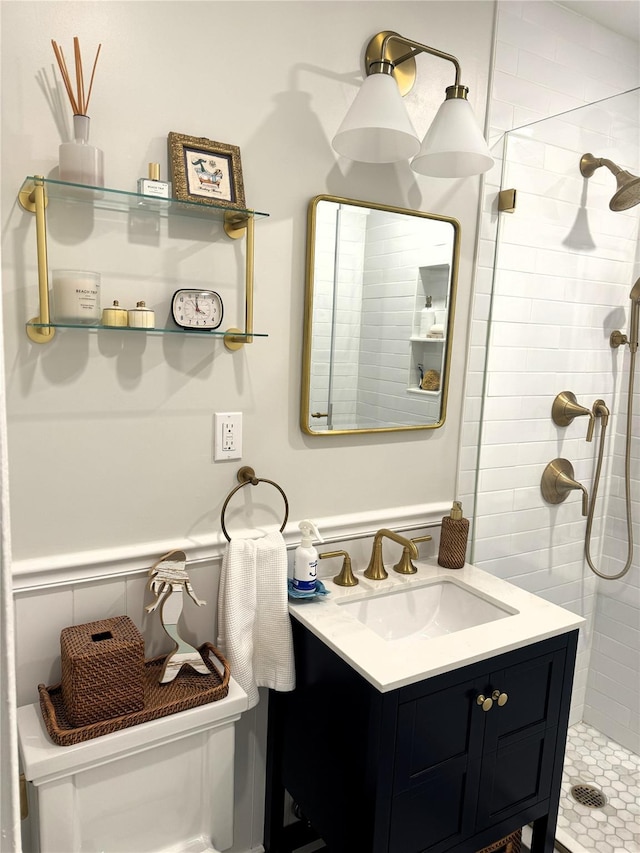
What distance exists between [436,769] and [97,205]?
1477mm

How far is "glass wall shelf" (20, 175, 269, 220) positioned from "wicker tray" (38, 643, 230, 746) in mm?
1085

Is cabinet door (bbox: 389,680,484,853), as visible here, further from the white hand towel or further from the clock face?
the clock face

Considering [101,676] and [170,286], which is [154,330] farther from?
[101,676]

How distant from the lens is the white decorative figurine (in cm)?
147

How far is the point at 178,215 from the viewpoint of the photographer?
1.44 m

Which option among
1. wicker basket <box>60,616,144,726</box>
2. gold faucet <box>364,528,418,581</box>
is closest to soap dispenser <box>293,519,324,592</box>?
gold faucet <box>364,528,418,581</box>

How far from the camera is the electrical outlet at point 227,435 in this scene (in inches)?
Result: 62.1

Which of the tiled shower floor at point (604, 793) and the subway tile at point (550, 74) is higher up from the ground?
the subway tile at point (550, 74)

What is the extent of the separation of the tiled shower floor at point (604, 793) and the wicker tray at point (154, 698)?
4.20 feet

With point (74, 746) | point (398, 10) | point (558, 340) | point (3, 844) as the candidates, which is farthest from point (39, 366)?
point (558, 340)

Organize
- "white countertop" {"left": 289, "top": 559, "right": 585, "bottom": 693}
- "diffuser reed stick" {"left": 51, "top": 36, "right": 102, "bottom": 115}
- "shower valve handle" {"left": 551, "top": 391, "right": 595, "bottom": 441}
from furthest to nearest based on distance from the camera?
"shower valve handle" {"left": 551, "top": 391, "right": 595, "bottom": 441}
"white countertop" {"left": 289, "top": 559, "right": 585, "bottom": 693}
"diffuser reed stick" {"left": 51, "top": 36, "right": 102, "bottom": 115}

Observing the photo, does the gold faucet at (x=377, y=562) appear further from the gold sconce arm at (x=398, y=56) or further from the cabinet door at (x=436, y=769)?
the gold sconce arm at (x=398, y=56)

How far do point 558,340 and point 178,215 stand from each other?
1.25 m

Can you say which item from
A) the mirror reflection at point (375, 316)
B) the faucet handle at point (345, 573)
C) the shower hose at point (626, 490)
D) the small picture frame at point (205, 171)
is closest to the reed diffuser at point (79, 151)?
the small picture frame at point (205, 171)
